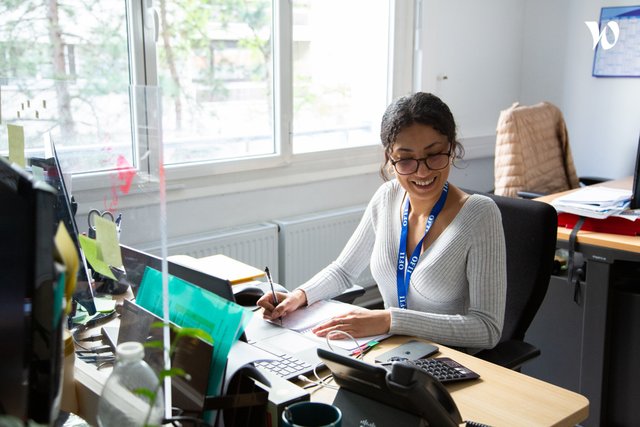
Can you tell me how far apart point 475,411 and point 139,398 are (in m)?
0.68

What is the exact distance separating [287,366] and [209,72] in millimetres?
1942

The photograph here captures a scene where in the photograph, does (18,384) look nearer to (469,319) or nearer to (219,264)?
(469,319)

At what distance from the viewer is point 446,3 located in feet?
12.8

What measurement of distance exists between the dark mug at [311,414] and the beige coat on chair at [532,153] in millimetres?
2390

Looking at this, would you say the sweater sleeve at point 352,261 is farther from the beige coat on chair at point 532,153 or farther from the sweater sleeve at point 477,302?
the beige coat on chair at point 532,153

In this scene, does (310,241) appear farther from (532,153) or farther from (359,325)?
(359,325)

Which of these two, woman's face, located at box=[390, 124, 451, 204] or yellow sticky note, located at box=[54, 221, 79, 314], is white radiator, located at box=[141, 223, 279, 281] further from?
yellow sticky note, located at box=[54, 221, 79, 314]

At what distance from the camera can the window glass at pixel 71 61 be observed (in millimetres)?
2434

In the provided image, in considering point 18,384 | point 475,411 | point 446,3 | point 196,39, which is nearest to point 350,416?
point 475,411

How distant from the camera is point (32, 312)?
691 millimetres

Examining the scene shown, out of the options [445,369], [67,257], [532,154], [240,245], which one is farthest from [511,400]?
[532,154]

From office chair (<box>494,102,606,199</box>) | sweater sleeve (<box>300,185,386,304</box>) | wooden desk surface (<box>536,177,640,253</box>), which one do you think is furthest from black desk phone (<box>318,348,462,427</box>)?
office chair (<box>494,102,606,199</box>)

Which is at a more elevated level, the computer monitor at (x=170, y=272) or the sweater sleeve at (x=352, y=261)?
the computer monitor at (x=170, y=272)

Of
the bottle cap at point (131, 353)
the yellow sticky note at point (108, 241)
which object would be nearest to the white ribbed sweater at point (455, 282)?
the yellow sticky note at point (108, 241)
